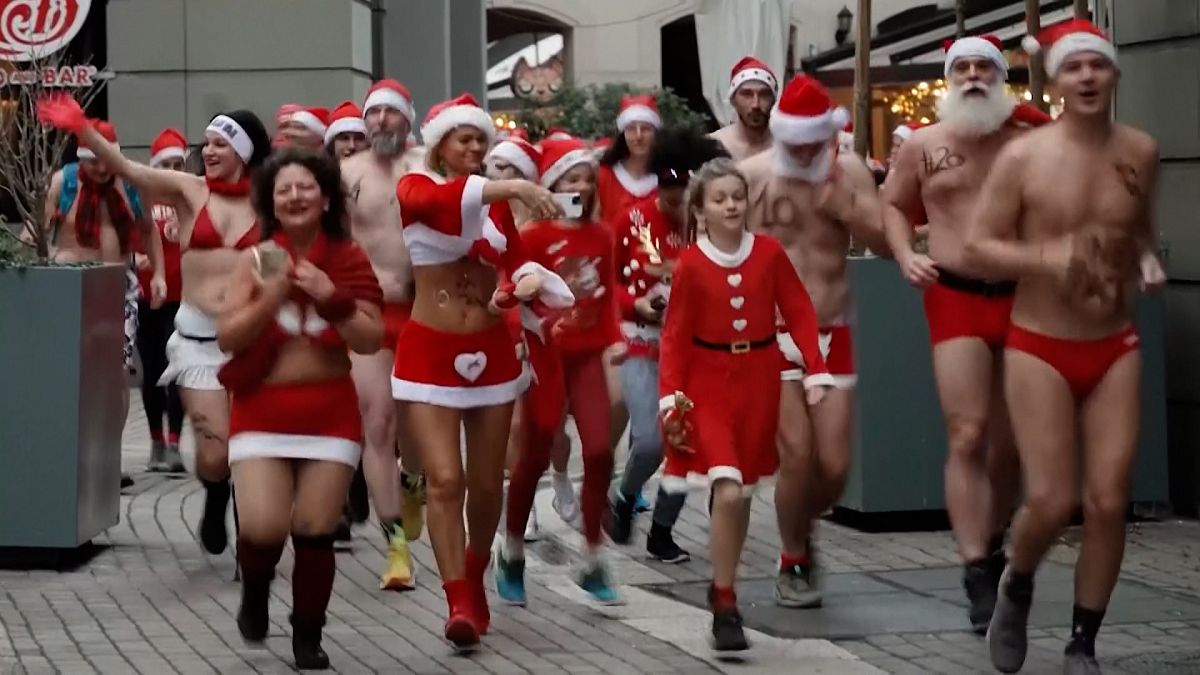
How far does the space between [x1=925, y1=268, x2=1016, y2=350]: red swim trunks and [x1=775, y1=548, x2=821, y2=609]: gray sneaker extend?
3.79ft

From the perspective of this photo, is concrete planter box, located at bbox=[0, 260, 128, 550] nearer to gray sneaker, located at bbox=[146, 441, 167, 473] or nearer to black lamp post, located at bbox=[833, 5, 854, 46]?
gray sneaker, located at bbox=[146, 441, 167, 473]

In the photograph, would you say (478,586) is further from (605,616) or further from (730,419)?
(730,419)

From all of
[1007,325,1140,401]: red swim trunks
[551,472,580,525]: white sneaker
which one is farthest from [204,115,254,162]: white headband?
[1007,325,1140,401]: red swim trunks

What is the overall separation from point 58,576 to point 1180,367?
5660 mm

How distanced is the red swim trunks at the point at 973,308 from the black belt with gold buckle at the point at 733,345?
723 mm

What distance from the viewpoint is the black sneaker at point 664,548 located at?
1059 centimetres

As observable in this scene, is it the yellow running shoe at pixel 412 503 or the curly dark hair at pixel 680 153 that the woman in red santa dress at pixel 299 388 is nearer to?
the yellow running shoe at pixel 412 503

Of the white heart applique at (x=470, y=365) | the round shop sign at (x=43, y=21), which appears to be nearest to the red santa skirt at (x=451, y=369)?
the white heart applique at (x=470, y=365)

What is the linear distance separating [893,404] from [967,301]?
269cm

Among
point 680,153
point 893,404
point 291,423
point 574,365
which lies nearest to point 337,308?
point 291,423

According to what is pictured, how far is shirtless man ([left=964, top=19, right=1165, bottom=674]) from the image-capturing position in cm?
746

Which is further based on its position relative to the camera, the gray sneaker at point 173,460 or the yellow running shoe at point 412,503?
the gray sneaker at point 173,460

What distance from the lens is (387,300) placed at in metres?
10.3

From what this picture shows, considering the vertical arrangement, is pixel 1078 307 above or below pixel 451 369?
above
